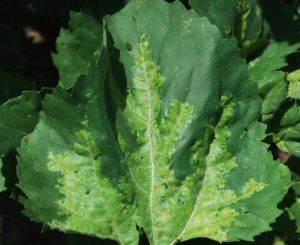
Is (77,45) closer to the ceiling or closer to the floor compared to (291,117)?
closer to the ceiling

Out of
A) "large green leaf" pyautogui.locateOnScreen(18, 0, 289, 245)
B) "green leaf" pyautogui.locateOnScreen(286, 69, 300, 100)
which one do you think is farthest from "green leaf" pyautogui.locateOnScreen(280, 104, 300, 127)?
"large green leaf" pyautogui.locateOnScreen(18, 0, 289, 245)

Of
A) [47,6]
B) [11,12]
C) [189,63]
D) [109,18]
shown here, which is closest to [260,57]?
[189,63]

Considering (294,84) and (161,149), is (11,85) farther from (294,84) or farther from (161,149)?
(294,84)

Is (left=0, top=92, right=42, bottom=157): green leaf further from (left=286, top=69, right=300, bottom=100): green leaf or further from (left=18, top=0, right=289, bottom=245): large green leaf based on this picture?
(left=286, top=69, right=300, bottom=100): green leaf

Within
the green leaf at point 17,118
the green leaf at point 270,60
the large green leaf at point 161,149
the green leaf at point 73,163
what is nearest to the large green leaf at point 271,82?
the green leaf at point 270,60

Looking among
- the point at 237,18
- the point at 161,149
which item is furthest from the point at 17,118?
the point at 237,18
